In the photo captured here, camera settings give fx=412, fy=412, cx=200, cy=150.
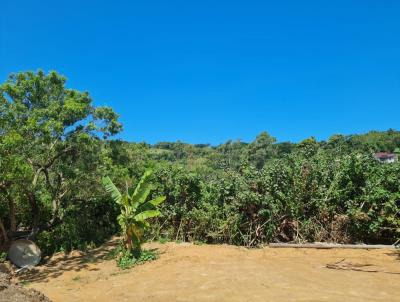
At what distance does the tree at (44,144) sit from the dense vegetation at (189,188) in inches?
1.3

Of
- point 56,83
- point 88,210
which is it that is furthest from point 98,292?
point 56,83

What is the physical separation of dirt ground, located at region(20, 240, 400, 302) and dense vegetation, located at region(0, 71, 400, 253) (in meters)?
0.99

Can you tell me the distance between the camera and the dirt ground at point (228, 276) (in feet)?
23.5

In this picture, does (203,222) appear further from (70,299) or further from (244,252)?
(70,299)

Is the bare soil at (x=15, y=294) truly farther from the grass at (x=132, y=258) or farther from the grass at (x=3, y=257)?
the grass at (x=3, y=257)

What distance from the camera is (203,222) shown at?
1321cm

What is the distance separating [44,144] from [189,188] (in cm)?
496

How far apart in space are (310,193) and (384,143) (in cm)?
3799

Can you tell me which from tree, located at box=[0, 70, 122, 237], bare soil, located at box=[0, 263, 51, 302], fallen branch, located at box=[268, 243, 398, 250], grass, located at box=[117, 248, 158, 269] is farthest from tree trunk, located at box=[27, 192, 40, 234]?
fallen branch, located at box=[268, 243, 398, 250]

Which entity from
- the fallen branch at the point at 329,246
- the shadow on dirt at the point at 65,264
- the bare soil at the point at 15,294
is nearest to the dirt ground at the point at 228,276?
the shadow on dirt at the point at 65,264

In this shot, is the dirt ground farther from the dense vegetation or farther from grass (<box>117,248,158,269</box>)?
the dense vegetation

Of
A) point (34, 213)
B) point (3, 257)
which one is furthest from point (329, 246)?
point (3, 257)

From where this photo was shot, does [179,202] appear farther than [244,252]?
Yes

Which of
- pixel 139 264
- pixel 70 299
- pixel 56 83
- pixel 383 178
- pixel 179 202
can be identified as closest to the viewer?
pixel 70 299
